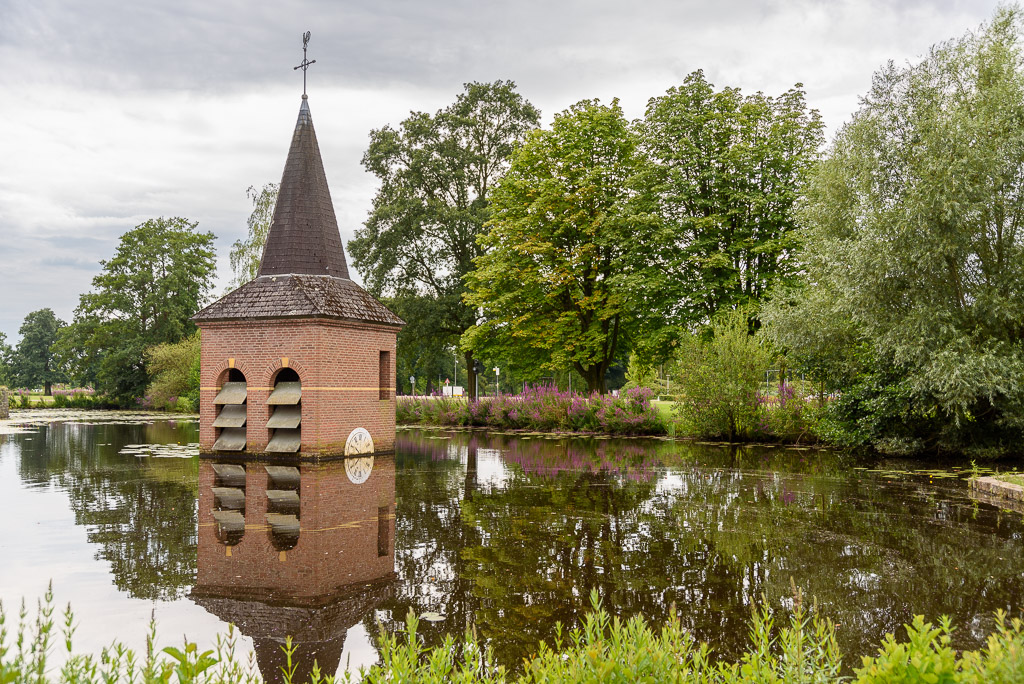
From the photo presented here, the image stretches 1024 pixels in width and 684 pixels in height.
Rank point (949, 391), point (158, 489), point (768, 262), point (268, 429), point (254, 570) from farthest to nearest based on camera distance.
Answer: point (768, 262)
point (268, 429)
point (949, 391)
point (158, 489)
point (254, 570)

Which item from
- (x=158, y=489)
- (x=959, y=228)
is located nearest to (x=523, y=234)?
(x=959, y=228)

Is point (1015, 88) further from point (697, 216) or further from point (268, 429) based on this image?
point (268, 429)

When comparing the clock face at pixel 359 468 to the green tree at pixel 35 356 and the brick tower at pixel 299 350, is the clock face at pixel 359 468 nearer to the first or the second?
the brick tower at pixel 299 350

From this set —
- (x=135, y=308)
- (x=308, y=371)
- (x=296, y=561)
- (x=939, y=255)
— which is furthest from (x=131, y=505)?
(x=135, y=308)

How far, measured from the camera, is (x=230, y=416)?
17.1 metres

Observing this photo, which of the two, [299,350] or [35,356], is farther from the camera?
[35,356]

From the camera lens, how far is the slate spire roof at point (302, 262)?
16641 millimetres

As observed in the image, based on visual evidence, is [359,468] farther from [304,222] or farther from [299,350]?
[304,222]

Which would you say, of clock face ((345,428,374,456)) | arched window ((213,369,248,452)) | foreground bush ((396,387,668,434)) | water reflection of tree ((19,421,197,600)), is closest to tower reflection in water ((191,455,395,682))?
water reflection of tree ((19,421,197,600))

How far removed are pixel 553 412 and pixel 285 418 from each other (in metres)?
12.3

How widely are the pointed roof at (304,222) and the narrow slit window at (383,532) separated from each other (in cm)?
981

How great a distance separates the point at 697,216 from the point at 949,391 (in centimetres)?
1369

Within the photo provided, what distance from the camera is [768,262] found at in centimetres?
2625

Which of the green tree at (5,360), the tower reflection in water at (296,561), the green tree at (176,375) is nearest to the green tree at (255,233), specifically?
the green tree at (176,375)
